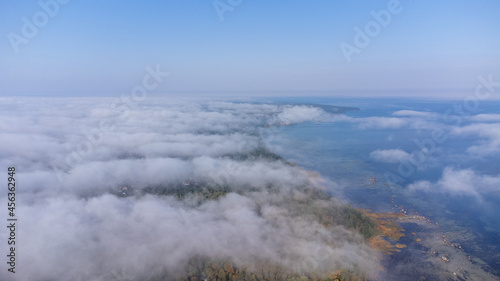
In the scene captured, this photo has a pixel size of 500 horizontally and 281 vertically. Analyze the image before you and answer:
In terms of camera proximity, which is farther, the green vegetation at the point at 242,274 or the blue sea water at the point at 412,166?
the blue sea water at the point at 412,166

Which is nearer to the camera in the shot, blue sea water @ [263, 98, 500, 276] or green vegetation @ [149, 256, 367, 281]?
green vegetation @ [149, 256, 367, 281]

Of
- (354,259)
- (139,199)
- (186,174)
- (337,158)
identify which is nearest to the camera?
(354,259)

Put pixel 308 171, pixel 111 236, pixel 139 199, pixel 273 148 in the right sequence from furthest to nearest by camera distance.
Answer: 1. pixel 273 148
2. pixel 308 171
3. pixel 139 199
4. pixel 111 236

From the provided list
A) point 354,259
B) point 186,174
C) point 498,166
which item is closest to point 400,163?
point 498,166

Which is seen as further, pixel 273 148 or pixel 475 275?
pixel 273 148

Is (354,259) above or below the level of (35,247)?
below

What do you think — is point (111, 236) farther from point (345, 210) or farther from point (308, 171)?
point (308, 171)

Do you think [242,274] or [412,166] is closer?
[242,274]

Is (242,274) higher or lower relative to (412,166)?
lower
